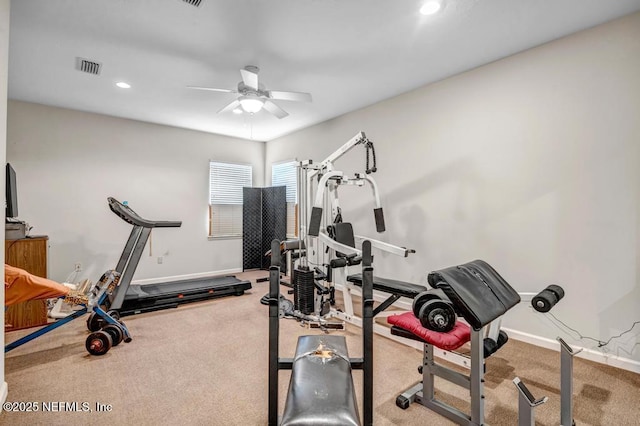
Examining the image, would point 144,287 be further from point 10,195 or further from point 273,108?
point 273,108

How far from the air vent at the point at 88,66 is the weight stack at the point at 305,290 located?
9.90 feet

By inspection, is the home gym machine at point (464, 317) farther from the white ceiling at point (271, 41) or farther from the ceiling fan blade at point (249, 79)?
the ceiling fan blade at point (249, 79)

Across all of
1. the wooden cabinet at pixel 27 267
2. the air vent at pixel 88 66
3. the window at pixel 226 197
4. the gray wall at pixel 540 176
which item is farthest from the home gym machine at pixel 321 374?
the window at pixel 226 197

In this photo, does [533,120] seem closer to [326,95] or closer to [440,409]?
[326,95]

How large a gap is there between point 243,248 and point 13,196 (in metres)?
3.61

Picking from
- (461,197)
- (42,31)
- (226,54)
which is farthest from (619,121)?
(42,31)

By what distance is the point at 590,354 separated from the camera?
A: 2.57 m

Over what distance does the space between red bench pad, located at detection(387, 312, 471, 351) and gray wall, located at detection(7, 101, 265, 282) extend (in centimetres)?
458

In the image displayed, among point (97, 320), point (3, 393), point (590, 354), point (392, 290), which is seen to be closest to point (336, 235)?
point (392, 290)

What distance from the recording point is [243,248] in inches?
242

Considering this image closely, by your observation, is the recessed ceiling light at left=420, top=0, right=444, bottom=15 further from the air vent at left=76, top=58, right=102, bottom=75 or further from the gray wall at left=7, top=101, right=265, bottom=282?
the gray wall at left=7, top=101, right=265, bottom=282

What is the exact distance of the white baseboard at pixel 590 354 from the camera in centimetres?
239

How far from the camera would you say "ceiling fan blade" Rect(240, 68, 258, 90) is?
8.86ft

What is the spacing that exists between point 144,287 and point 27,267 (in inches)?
50.9
